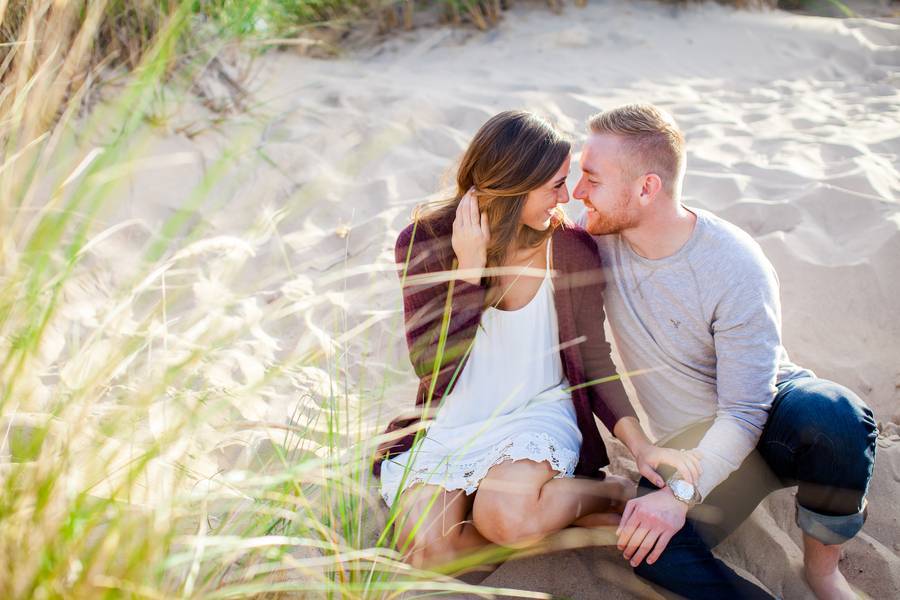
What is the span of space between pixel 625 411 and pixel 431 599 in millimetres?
809

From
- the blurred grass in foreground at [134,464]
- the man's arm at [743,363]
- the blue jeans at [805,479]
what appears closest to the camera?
the blurred grass in foreground at [134,464]

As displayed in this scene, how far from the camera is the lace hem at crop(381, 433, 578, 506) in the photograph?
2.21 m

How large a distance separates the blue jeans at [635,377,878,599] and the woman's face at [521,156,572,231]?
2.61 feet

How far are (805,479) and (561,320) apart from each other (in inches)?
30.5

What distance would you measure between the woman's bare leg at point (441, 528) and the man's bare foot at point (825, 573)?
2.83 ft

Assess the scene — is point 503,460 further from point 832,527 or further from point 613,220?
point 832,527

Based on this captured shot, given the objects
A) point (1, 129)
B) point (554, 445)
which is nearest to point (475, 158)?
point (554, 445)

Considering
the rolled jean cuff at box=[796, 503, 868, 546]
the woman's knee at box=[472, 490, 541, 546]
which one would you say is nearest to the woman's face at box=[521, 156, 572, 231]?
the woman's knee at box=[472, 490, 541, 546]

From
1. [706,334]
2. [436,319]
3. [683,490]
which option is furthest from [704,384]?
[436,319]

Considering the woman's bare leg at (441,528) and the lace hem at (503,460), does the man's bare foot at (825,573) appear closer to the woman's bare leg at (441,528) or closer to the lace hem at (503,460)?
the lace hem at (503,460)

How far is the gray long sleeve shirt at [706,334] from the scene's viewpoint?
2154 millimetres

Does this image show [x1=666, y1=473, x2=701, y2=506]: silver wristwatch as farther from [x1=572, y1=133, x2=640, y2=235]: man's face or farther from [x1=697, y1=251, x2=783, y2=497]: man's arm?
[x1=572, y1=133, x2=640, y2=235]: man's face

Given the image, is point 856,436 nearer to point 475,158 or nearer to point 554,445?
point 554,445

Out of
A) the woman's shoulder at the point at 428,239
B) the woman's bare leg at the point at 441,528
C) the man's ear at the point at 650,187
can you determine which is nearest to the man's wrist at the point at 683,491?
the woman's bare leg at the point at 441,528
